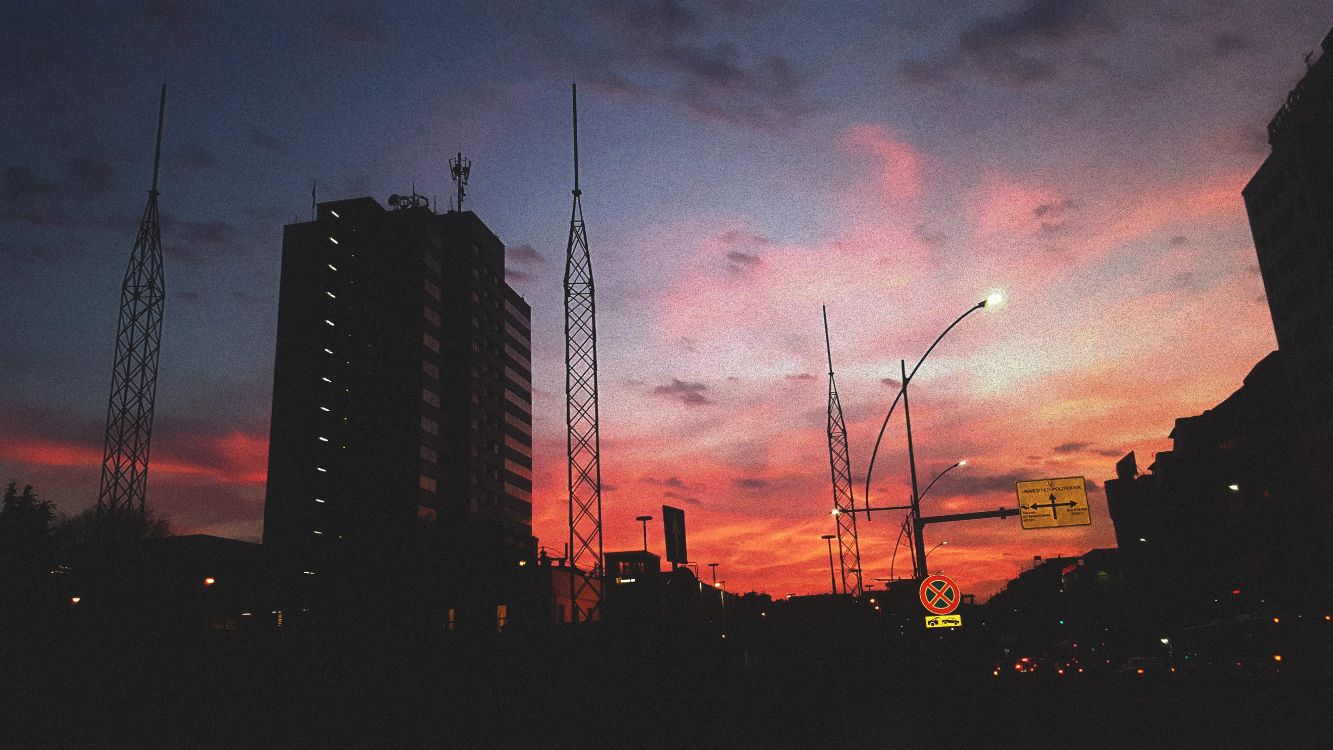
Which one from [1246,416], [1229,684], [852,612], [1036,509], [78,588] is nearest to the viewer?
[1036,509]

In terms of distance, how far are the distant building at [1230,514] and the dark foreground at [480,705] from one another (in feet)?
228

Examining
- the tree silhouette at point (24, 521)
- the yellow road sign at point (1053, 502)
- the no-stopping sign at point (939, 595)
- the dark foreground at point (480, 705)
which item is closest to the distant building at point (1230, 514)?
the yellow road sign at point (1053, 502)

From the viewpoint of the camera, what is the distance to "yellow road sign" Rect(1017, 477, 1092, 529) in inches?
1214

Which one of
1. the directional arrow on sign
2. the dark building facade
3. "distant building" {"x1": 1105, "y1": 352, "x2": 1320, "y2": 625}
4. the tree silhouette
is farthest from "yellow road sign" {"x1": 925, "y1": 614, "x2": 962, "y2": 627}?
the dark building facade

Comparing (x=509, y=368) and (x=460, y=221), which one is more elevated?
(x=460, y=221)

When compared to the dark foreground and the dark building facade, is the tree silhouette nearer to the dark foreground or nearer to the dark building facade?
the dark building facade

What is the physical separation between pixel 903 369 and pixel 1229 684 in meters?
25.7

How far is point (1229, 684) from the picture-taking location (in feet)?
141

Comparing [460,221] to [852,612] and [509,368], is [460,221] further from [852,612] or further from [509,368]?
[852,612]

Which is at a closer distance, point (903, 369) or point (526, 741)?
point (526, 741)

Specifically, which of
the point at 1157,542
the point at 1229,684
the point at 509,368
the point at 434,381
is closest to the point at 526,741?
the point at 1229,684

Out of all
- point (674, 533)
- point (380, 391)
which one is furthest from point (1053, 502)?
point (380, 391)

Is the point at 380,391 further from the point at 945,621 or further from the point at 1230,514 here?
the point at 1230,514

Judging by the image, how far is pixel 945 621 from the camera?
646 inches
